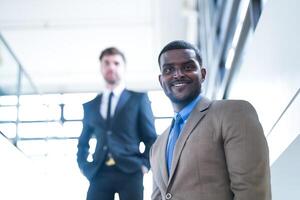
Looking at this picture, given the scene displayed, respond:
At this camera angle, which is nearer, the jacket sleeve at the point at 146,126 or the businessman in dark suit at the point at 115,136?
the businessman in dark suit at the point at 115,136

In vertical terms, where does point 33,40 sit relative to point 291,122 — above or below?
above

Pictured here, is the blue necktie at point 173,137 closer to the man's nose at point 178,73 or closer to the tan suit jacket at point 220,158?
the tan suit jacket at point 220,158

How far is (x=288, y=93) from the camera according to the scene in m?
1.61

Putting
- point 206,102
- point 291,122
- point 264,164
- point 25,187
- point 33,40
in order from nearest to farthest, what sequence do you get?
point 264,164
point 206,102
point 291,122
point 25,187
point 33,40

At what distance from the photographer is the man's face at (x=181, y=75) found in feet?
4.50

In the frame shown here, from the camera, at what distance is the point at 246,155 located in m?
1.16

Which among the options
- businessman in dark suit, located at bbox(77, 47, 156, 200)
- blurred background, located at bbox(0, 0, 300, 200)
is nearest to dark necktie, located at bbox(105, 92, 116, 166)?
businessman in dark suit, located at bbox(77, 47, 156, 200)

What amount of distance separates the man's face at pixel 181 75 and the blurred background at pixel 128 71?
39cm

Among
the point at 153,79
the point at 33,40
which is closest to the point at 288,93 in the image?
the point at 33,40

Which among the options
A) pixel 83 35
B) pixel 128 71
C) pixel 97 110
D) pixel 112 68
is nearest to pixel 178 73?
pixel 112 68

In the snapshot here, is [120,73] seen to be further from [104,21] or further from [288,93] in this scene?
[104,21]

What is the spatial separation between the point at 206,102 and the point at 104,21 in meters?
5.10

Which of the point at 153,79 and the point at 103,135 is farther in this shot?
the point at 153,79

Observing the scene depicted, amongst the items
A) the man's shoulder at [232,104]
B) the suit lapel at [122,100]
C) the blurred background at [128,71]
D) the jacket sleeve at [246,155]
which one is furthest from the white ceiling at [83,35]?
the jacket sleeve at [246,155]
